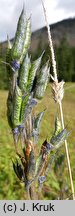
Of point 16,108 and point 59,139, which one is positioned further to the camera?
point 59,139

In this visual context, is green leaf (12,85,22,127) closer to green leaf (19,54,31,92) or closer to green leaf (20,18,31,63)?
green leaf (19,54,31,92)

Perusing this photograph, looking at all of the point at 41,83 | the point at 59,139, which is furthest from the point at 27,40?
the point at 59,139

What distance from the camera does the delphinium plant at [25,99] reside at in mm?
1586

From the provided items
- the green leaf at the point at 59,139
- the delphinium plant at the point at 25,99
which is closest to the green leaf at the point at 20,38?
the delphinium plant at the point at 25,99

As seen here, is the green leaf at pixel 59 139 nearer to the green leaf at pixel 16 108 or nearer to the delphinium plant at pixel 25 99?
the delphinium plant at pixel 25 99

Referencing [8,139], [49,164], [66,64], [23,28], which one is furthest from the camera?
[66,64]

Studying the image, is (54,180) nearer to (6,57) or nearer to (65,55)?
(6,57)

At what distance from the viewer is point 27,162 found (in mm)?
1632

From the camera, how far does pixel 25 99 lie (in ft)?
5.30

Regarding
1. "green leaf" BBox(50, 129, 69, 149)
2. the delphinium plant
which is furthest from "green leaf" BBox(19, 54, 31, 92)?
"green leaf" BBox(50, 129, 69, 149)

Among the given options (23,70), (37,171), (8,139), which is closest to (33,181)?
(37,171)

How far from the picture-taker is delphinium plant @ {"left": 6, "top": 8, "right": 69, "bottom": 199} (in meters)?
1.59

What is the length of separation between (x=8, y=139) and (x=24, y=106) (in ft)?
44.0

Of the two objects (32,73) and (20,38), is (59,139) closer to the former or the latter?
(32,73)
